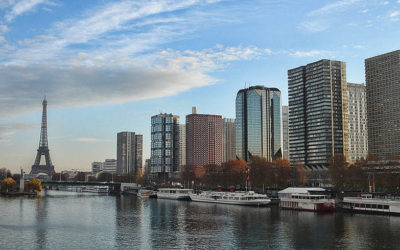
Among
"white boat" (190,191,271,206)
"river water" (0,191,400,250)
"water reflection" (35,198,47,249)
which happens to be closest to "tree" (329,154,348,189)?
"white boat" (190,191,271,206)

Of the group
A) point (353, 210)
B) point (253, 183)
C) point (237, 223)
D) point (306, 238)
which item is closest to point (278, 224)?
point (237, 223)

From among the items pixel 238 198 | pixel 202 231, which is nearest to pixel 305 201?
pixel 238 198

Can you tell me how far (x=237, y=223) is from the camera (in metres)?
94.1

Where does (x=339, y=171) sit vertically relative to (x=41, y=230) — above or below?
above

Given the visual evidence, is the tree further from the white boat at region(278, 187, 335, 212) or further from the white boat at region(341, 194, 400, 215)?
the white boat at region(341, 194, 400, 215)

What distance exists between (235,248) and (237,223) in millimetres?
28162

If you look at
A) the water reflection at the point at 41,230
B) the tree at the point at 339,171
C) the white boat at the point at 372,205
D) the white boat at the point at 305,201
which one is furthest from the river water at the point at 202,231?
the tree at the point at 339,171

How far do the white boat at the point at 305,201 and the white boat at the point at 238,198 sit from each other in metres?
7.80

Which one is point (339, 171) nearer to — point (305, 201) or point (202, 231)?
point (305, 201)

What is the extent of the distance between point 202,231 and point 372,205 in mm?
48485

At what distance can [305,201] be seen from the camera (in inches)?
4820

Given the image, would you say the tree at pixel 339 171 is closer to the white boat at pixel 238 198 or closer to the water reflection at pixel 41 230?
the white boat at pixel 238 198

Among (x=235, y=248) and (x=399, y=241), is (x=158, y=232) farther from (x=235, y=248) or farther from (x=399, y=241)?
(x=399, y=241)

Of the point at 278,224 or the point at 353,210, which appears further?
the point at 353,210
